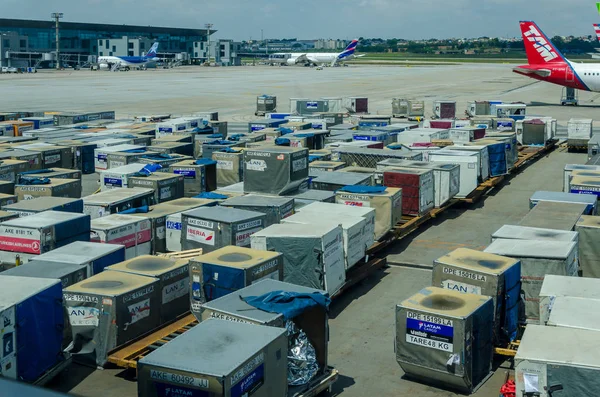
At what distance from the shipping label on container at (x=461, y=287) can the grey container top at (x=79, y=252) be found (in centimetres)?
612

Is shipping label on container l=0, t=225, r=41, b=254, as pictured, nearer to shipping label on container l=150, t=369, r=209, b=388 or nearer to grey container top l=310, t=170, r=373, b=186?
shipping label on container l=150, t=369, r=209, b=388

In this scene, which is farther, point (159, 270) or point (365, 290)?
point (365, 290)

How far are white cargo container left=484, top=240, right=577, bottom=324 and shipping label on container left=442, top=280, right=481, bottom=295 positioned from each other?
54.1 inches

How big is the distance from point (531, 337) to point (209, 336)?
443 cm

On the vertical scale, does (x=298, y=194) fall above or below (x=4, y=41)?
below

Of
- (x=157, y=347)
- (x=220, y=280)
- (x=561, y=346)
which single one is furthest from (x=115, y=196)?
(x=561, y=346)

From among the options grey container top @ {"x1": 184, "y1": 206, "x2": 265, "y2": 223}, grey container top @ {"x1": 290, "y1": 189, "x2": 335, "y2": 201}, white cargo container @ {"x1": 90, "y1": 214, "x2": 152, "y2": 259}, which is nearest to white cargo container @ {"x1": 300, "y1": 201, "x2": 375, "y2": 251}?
grey container top @ {"x1": 184, "y1": 206, "x2": 265, "y2": 223}

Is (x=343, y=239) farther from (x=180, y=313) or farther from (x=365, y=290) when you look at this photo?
(x=180, y=313)

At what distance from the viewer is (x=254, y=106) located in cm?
6359

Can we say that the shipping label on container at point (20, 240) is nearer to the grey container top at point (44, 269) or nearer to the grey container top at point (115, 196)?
the grey container top at point (44, 269)

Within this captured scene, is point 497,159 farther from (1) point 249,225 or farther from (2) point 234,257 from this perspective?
(2) point 234,257

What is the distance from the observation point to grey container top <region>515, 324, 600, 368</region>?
9.80 meters

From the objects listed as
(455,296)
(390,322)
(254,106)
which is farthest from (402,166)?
(254,106)

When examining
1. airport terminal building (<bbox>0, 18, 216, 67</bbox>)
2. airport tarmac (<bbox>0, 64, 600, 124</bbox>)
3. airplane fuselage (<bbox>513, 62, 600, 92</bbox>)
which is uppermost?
airport terminal building (<bbox>0, 18, 216, 67</bbox>)
